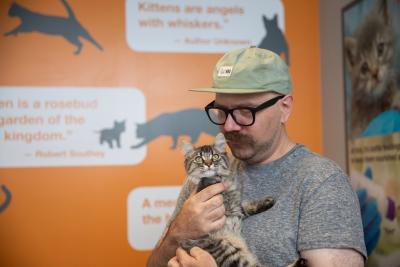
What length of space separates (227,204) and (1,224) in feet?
5.96

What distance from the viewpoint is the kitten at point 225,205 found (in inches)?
64.4

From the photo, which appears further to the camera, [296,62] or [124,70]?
[296,62]

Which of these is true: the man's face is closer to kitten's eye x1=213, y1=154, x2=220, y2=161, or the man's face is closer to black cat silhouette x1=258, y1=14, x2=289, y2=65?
kitten's eye x1=213, y1=154, x2=220, y2=161

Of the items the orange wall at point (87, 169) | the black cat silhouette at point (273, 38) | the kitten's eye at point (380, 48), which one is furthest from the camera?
the black cat silhouette at point (273, 38)

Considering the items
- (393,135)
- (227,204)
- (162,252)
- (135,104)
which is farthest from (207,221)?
(135,104)

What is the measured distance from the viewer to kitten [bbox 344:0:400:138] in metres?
2.50

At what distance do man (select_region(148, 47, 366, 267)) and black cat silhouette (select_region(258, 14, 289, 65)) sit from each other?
1.68 meters

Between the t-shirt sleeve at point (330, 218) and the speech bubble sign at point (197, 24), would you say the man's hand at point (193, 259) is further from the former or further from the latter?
the speech bubble sign at point (197, 24)

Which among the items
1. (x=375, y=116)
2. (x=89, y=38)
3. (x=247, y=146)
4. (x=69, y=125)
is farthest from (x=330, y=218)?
(x=89, y=38)

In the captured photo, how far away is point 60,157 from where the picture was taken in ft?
10.0

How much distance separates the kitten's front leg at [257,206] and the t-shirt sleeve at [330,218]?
13cm

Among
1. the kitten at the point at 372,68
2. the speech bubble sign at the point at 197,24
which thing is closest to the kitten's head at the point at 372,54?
the kitten at the point at 372,68

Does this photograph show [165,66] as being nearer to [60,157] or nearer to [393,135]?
[60,157]

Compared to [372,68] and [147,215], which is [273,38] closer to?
[372,68]
